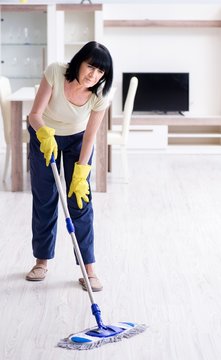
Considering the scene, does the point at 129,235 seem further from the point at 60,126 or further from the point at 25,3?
the point at 25,3

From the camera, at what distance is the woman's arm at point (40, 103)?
3139mm

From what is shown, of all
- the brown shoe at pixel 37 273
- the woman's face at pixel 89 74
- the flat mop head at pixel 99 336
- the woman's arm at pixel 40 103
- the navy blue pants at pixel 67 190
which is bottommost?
the brown shoe at pixel 37 273

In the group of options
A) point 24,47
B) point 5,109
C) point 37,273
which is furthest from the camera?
point 24,47

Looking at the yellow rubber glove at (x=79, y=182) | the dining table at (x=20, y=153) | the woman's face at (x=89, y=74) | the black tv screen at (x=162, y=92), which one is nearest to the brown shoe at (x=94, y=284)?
the yellow rubber glove at (x=79, y=182)

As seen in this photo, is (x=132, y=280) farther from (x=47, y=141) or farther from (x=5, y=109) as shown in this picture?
(x=5, y=109)

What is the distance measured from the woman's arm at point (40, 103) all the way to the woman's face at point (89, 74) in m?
0.15

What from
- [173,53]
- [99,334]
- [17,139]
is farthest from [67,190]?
[173,53]

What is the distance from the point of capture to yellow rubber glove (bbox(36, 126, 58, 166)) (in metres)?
3.10

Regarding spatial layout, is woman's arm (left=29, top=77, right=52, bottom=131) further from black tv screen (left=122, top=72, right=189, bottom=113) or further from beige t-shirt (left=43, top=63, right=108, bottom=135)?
black tv screen (left=122, top=72, right=189, bottom=113)

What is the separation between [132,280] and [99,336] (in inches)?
30.1

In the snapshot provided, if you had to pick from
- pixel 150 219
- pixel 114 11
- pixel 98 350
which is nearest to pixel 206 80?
pixel 114 11

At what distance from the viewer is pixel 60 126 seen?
3.28 m

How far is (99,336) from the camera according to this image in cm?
274

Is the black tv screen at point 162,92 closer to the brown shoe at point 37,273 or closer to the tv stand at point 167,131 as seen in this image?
the tv stand at point 167,131
